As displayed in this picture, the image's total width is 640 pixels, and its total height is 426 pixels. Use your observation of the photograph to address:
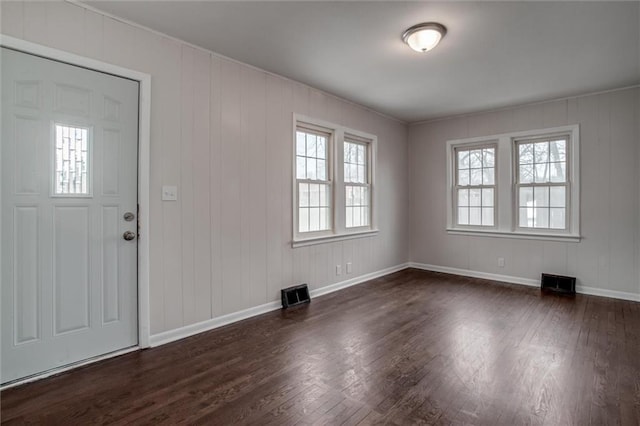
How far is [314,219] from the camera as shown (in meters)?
4.36

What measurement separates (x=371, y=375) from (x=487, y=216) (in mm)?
3916

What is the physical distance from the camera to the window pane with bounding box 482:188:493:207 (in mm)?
5230

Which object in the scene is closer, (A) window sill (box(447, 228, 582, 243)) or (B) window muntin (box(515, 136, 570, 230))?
(A) window sill (box(447, 228, 582, 243))

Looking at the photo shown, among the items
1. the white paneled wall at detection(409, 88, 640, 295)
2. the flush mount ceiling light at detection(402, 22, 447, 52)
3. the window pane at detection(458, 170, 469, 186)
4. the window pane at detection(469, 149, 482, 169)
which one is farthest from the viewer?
the window pane at detection(458, 170, 469, 186)

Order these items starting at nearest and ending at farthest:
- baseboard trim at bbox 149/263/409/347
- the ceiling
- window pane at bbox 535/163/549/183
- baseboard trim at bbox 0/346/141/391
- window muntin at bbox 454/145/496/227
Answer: baseboard trim at bbox 0/346/141/391
the ceiling
baseboard trim at bbox 149/263/409/347
window pane at bbox 535/163/549/183
window muntin at bbox 454/145/496/227

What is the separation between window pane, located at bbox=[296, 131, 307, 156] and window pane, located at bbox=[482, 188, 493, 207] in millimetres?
3038

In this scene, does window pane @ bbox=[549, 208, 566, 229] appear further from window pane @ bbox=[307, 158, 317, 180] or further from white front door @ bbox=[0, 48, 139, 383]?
white front door @ bbox=[0, 48, 139, 383]

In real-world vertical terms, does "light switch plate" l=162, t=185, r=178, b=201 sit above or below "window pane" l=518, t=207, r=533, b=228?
above

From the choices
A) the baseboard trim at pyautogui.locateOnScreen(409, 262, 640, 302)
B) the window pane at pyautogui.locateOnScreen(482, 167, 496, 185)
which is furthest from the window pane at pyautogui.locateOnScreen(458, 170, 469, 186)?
the baseboard trim at pyautogui.locateOnScreen(409, 262, 640, 302)

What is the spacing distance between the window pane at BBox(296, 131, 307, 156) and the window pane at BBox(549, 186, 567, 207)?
3.52 metres

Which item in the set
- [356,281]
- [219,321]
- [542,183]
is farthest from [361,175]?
[219,321]

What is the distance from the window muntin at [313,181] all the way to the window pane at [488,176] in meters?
2.58

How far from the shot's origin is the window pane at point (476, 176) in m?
5.34

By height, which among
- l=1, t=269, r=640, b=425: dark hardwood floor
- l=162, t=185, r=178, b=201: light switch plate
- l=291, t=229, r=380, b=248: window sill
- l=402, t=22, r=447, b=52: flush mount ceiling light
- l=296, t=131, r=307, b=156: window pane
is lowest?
l=1, t=269, r=640, b=425: dark hardwood floor
